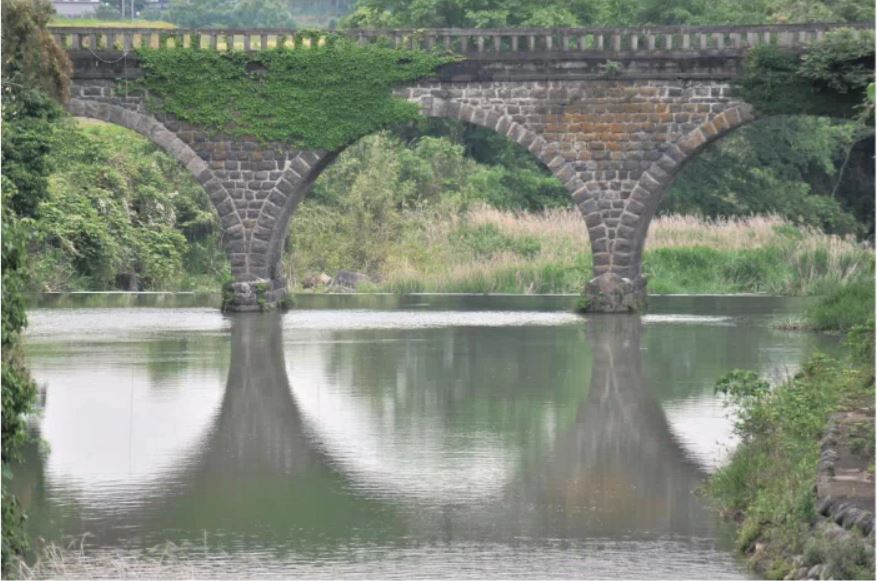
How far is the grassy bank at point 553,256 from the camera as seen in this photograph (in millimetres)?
38094

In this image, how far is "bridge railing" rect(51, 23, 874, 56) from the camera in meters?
31.6

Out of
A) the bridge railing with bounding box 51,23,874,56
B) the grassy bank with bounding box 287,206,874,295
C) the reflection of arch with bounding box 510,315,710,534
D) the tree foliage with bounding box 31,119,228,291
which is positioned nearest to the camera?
the reflection of arch with bounding box 510,315,710,534

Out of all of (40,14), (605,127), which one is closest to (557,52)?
(605,127)

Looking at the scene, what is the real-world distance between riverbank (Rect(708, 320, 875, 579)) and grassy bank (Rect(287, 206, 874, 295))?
18.4m

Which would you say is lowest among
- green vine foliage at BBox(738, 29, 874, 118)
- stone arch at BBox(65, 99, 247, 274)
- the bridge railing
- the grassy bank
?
the grassy bank

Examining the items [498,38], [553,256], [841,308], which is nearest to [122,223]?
[553,256]

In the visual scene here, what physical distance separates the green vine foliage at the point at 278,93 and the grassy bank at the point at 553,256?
20.1ft

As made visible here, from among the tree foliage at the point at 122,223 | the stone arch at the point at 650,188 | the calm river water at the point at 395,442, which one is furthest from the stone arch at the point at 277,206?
the stone arch at the point at 650,188

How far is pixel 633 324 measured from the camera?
30703 mm

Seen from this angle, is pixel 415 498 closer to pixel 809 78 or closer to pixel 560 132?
pixel 809 78

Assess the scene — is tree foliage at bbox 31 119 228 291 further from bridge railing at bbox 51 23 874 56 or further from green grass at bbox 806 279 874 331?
green grass at bbox 806 279 874 331

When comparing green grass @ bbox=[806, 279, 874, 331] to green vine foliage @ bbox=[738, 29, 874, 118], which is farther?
green vine foliage @ bbox=[738, 29, 874, 118]

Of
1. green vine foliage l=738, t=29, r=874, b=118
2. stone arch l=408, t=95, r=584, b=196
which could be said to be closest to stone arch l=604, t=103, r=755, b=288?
green vine foliage l=738, t=29, r=874, b=118

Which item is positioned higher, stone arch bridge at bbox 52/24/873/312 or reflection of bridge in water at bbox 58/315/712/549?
stone arch bridge at bbox 52/24/873/312
